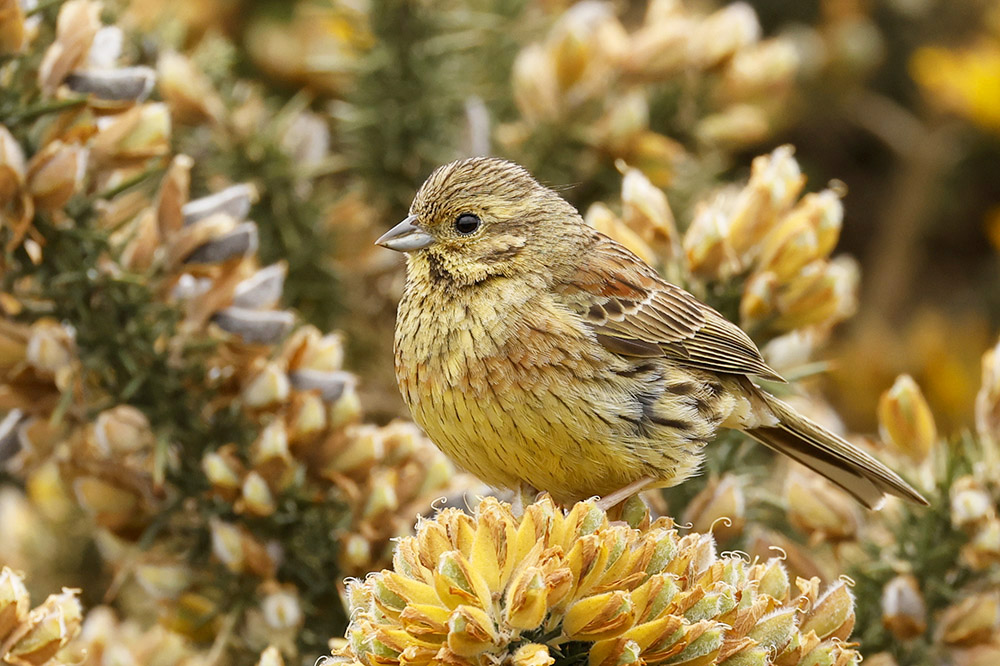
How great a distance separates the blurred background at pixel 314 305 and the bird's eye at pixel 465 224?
267 mm

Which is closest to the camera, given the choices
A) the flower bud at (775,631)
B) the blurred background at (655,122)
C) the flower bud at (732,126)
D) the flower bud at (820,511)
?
the flower bud at (775,631)

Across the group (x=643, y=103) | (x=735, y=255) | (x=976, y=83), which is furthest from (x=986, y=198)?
(x=735, y=255)

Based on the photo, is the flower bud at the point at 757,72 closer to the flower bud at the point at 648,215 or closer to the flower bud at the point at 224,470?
the flower bud at the point at 648,215

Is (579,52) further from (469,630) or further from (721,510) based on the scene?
(469,630)

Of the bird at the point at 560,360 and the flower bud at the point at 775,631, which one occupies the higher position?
the flower bud at the point at 775,631

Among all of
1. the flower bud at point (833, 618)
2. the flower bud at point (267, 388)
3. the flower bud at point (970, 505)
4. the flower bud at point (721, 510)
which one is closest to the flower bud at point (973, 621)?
the flower bud at point (970, 505)

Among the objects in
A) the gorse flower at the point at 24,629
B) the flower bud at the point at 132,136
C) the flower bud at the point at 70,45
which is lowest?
the gorse flower at the point at 24,629

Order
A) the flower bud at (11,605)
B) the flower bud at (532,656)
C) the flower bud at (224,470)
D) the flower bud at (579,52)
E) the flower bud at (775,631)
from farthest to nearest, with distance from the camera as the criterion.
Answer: the flower bud at (579,52), the flower bud at (224,470), the flower bud at (11,605), the flower bud at (775,631), the flower bud at (532,656)

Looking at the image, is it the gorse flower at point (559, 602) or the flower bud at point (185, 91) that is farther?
the flower bud at point (185, 91)

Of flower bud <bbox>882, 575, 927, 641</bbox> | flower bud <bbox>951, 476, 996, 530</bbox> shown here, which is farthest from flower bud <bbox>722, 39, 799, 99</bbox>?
flower bud <bbox>882, 575, 927, 641</bbox>

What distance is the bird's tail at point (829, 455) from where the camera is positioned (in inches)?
91.8

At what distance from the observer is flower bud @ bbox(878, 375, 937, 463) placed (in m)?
2.29

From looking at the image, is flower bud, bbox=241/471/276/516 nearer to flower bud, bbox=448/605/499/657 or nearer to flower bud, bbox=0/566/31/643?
flower bud, bbox=0/566/31/643

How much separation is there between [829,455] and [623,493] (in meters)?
0.62
